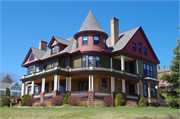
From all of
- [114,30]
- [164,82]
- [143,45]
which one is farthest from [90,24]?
[164,82]

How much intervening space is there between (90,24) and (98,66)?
7.30 metres

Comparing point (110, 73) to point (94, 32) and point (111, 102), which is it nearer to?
point (111, 102)

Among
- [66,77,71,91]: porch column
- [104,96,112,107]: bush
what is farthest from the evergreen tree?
[104,96,112,107]: bush

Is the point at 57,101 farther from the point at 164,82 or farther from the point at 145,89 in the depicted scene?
the point at 164,82

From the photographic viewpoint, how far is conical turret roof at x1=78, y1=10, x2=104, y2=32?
34.8 meters

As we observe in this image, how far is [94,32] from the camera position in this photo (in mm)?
34219

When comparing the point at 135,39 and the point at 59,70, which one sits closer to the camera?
the point at 59,70

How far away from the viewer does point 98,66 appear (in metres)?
32.9

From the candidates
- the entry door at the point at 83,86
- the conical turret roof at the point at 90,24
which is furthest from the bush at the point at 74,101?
the conical turret roof at the point at 90,24

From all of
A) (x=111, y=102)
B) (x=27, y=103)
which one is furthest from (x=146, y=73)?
(x=27, y=103)

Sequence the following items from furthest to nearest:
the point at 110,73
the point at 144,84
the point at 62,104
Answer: the point at 144,84 → the point at 110,73 → the point at 62,104

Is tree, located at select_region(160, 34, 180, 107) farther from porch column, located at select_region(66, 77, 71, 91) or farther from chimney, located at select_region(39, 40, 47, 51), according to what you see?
chimney, located at select_region(39, 40, 47, 51)

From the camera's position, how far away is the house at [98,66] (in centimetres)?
3231

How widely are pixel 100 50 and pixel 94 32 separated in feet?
9.73
